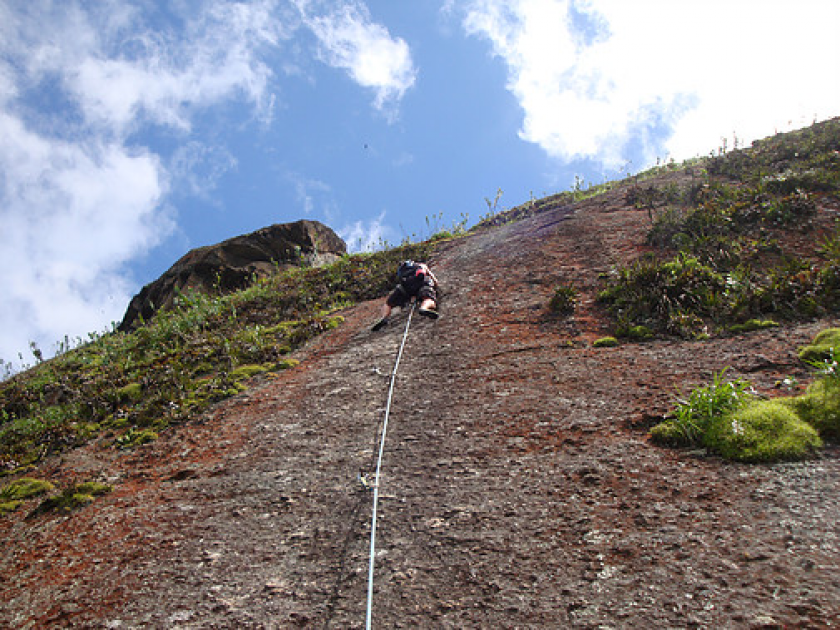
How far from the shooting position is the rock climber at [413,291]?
426 inches

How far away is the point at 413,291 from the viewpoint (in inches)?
451

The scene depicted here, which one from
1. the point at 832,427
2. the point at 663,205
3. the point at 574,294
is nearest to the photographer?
the point at 832,427

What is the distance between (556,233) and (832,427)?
9862 mm

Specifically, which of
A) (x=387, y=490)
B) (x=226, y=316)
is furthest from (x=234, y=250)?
(x=387, y=490)

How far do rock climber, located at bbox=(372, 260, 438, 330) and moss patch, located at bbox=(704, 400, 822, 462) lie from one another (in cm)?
670

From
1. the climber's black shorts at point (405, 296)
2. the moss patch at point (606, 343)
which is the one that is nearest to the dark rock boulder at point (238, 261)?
the climber's black shorts at point (405, 296)

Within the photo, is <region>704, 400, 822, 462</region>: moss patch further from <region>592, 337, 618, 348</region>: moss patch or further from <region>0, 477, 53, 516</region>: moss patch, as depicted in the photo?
<region>0, 477, 53, 516</region>: moss patch

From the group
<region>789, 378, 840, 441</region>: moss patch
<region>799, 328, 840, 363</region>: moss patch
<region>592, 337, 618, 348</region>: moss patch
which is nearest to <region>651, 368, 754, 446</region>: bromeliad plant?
<region>789, 378, 840, 441</region>: moss patch

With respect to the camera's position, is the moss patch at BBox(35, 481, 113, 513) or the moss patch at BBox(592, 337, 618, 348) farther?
the moss patch at BBox(592, 337, 618, 348)

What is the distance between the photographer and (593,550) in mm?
3549

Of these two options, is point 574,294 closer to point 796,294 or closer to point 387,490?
point 796,294

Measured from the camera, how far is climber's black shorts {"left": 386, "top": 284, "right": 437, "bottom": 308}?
1098 cm

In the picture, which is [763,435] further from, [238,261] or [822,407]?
[238,261]

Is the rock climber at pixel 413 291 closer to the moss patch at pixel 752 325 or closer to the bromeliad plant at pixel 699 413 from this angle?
the moss patch at pixel 752 325
